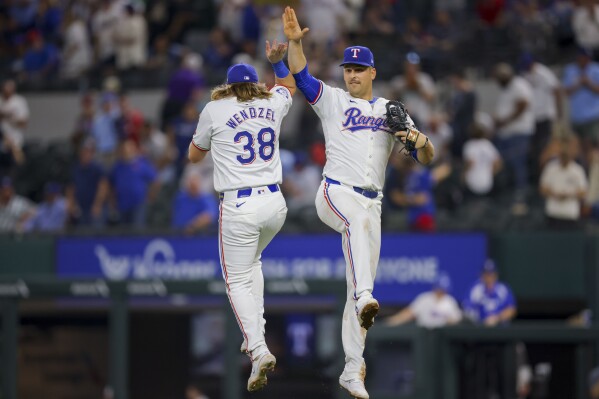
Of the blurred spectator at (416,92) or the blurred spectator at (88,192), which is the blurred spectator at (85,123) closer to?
the blurred spectator at (88,192)

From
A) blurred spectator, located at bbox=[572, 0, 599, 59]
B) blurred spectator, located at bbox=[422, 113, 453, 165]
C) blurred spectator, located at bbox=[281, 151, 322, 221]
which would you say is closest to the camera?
blurred spectator, located at bbox=[281, 151, 322, 221]

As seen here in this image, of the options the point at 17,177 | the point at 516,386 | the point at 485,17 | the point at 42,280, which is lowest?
the point at 516,386

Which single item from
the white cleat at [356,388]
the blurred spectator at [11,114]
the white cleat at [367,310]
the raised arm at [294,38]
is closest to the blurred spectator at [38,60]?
the blurred spectator at [11,114]

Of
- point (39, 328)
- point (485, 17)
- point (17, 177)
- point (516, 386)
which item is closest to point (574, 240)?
point (516, 386)

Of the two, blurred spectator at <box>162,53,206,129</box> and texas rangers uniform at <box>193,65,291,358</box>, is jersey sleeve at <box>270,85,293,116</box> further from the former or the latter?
blurred spectator at <box>162,53,206,129</box>

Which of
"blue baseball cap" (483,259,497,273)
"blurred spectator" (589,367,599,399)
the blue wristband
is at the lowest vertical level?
"blurred spectator" (589,367,599,399)

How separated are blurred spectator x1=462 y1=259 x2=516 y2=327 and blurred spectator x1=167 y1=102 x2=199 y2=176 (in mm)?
4648

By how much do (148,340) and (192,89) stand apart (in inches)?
169

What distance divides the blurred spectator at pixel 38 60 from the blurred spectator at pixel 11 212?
4.27m

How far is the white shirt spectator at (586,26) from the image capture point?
60.7 feet

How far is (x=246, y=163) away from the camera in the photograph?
9656 millimetres

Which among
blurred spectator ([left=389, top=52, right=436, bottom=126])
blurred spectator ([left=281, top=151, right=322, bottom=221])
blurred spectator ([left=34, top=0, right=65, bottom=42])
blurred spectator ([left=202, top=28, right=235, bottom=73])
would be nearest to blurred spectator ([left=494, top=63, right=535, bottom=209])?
blurred spectator ([left=389, top=52, right=436, bottom=126])

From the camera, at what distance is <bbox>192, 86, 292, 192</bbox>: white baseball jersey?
9.63m

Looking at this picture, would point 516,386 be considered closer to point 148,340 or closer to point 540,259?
point 540,259
